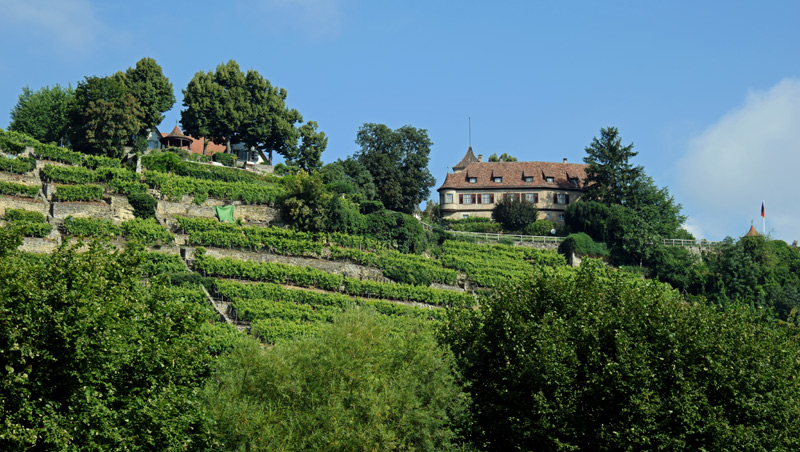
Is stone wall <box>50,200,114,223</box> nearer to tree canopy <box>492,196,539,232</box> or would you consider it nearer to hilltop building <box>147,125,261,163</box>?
hilltop building <box>147,125,261,163</box>

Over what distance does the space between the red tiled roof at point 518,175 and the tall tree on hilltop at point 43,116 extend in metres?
37.4

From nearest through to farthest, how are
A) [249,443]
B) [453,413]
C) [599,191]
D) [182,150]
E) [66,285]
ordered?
[66,285] → [249,443] → [453,413] → [182,150] → [599,191]

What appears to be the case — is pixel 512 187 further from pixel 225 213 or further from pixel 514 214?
pixel 225 213

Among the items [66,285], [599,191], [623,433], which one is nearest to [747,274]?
[599,191]

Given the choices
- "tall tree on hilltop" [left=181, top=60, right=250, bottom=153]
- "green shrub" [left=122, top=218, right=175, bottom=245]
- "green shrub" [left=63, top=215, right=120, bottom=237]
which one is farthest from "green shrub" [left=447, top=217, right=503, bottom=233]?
"green shrub" [left=63, top=215, right=120, bottom=237]

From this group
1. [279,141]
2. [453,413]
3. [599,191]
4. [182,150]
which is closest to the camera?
[453,413]

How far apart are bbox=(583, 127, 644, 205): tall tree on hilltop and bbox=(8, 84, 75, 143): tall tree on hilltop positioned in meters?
48.2

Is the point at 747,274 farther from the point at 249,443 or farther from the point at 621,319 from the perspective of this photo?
A: the point at 249,443

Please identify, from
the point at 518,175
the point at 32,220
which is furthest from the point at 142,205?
the point at 518,175

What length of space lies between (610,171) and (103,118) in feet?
154

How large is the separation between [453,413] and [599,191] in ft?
191

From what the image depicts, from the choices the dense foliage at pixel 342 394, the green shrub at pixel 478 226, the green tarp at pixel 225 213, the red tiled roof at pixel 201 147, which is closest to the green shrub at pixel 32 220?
the green tarp at pixel 225 213

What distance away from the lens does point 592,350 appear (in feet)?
108

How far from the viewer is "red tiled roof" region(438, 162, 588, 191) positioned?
9562 centimetres
